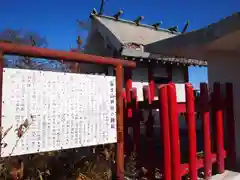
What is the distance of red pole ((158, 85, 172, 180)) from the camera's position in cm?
319

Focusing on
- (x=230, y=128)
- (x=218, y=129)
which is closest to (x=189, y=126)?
(x=218, y=129)

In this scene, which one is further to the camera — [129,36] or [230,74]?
[129,36]

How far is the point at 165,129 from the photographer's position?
126 inches

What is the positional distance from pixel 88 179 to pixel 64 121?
0.94 m

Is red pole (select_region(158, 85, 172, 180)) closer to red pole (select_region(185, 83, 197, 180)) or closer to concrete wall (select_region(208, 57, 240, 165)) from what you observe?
red pole (select_region(185, 83, 197, 180))

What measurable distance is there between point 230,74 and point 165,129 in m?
2.38

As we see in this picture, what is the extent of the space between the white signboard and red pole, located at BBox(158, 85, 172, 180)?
25.7 inches

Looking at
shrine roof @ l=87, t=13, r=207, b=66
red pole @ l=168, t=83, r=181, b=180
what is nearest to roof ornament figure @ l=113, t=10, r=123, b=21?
shrine roof @ l=87, t=13, r=207, b=66

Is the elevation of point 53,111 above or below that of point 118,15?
below

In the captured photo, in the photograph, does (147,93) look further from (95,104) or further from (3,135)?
Result: (3,135)

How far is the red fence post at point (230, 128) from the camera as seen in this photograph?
169 inches

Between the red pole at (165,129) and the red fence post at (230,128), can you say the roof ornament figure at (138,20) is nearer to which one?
the red fence post at (230,128)

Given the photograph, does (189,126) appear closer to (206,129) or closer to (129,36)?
(206,129)

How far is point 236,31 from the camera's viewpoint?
3.63 m
